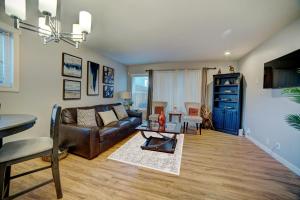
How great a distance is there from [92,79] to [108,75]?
787 millimetres

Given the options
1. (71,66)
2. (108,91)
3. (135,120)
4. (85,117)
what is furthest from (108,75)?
(85,117)

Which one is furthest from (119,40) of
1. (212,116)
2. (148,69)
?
(212,116)

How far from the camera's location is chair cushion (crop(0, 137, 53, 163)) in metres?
1.23

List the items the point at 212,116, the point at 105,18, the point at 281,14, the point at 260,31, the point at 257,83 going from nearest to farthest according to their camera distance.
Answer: the point at 281,14, the point at 105,18, the point at 260,31, the point at 257,83, the point at 212,116

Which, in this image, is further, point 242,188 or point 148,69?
point 148,69

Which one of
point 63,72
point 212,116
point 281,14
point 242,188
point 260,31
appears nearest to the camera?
point 242,188

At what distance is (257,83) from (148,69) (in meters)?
3.65

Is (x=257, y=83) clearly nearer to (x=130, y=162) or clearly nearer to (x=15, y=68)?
(x=130, y=162)

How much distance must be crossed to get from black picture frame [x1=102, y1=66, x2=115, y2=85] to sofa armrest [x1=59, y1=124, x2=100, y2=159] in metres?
2.14

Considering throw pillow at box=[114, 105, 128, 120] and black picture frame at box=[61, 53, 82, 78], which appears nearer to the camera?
black picture frame at box=[61, 53, 82, 78]

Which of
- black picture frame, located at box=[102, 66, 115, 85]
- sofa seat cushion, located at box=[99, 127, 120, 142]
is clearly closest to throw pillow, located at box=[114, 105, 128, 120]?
black picture frame, located at box=[102, 66, 115, 85]

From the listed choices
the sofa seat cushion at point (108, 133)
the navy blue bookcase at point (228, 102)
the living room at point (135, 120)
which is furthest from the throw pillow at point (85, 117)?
the navy blue bookcase at point (228, 102)

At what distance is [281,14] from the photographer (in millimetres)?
2098

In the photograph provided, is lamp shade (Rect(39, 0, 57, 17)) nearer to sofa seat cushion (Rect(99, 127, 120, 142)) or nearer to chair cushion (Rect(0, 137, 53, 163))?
chair cushion (Rect(0, 137, 53, 163))
